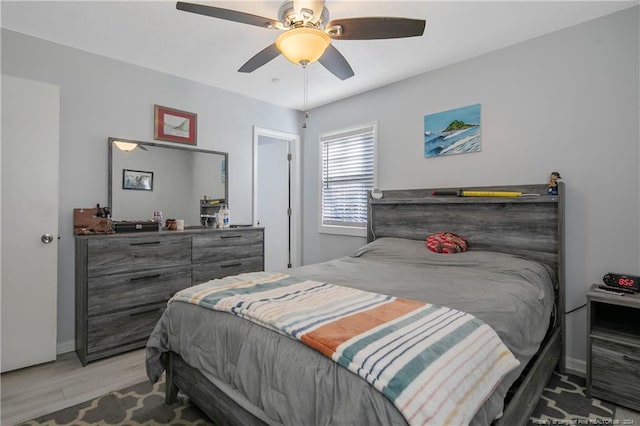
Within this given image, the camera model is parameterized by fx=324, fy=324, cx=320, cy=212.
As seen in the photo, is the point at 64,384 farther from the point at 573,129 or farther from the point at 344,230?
the point at 573,129

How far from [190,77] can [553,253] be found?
372 cm

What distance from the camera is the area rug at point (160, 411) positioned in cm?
182

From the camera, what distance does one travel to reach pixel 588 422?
182cm

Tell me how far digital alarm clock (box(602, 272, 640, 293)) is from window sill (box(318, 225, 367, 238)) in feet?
7.26

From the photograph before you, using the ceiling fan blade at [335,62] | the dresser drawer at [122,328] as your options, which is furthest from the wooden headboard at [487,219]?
the dresser drawer at [122,328]

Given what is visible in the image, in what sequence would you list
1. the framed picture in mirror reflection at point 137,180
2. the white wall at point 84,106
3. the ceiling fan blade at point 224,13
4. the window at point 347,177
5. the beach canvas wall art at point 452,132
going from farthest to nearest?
the window at point 347,177, the framed picture in mirror reflection at point 137,180, the beach canvas wall art at point 452,132, the white wall at point 84,106, the ceiling fan blade at point 224,13

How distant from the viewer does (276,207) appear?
15.6 ft

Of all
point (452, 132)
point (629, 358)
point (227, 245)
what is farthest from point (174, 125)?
point (629, 358)

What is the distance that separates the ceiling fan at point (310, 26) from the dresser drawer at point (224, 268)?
2.15m

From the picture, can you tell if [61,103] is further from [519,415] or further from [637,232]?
[637,232]

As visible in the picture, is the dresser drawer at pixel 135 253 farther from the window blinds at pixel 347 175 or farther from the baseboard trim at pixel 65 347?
the window blinds at pixel 347 175

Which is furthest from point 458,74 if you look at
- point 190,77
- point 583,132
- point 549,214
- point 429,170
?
point 190,77

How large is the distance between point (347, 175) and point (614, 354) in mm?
2916

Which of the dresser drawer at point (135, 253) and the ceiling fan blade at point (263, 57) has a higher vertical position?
the ceiling fan blade at point (263, 57)
